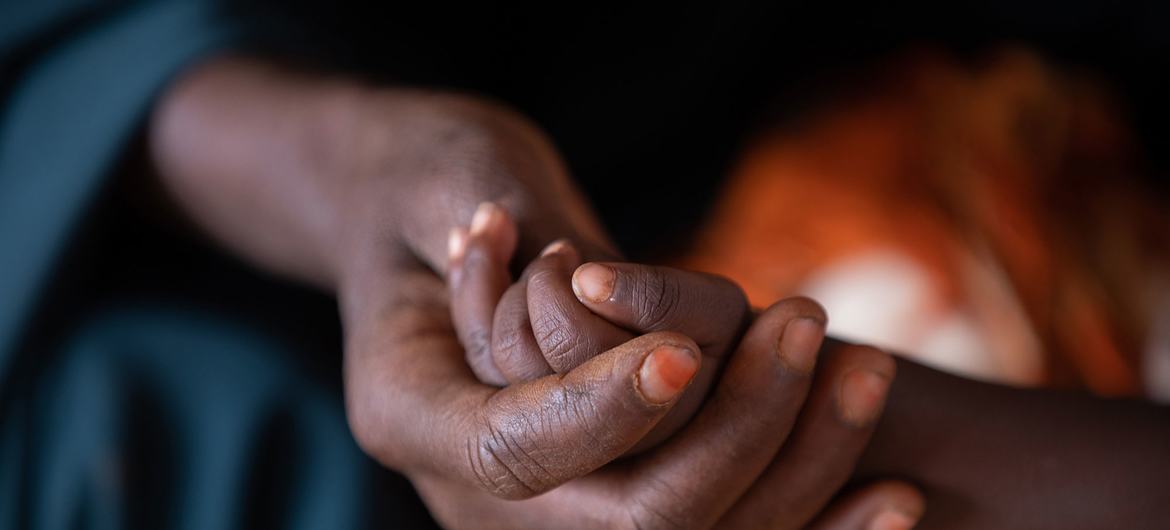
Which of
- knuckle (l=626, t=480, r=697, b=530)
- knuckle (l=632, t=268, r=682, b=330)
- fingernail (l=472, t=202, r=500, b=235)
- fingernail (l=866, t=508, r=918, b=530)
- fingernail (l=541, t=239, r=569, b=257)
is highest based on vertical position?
fingernail (l=472, t=202, r=500, b=235)

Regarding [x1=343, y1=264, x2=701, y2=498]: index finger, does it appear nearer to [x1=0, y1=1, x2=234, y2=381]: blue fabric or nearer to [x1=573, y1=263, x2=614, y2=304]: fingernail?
[x1=573, y1=263, x2=614, y2=304]: fingernail

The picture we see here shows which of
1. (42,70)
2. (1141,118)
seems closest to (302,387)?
(42,70)

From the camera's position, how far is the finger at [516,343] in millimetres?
392

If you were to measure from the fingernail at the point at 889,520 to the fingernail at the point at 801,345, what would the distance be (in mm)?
92

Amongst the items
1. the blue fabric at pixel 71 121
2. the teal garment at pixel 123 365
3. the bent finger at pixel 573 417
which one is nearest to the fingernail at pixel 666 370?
the bent finger at pixel 573 417

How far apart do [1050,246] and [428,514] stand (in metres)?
0.50

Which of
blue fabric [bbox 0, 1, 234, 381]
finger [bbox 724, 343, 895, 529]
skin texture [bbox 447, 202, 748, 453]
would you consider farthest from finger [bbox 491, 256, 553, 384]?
blue fabric [bbox 0, 1, 234, 381]

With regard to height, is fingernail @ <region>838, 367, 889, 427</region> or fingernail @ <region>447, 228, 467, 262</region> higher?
fingernail @ <region>447, 228, 467, 262</region>

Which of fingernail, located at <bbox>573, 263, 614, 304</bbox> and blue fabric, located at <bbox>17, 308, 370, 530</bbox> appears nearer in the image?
fingernail, located at <bbox>573, 263, 614, 304</bbox>

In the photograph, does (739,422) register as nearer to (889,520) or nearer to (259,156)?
(889,520)

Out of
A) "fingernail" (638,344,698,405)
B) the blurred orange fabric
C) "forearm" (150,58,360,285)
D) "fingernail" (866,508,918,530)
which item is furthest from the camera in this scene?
the blurred orange fabric

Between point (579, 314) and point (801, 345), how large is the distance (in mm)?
86

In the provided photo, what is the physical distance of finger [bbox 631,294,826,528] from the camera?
399mm

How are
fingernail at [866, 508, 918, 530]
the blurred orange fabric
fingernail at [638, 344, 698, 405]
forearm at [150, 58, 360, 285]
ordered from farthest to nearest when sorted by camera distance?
the blurred orange fabric → forearm at [150, 58, 360, 285] → fingernail at [866, 508, 918, 530] → fingernail at [638, 344, 698, 405]
